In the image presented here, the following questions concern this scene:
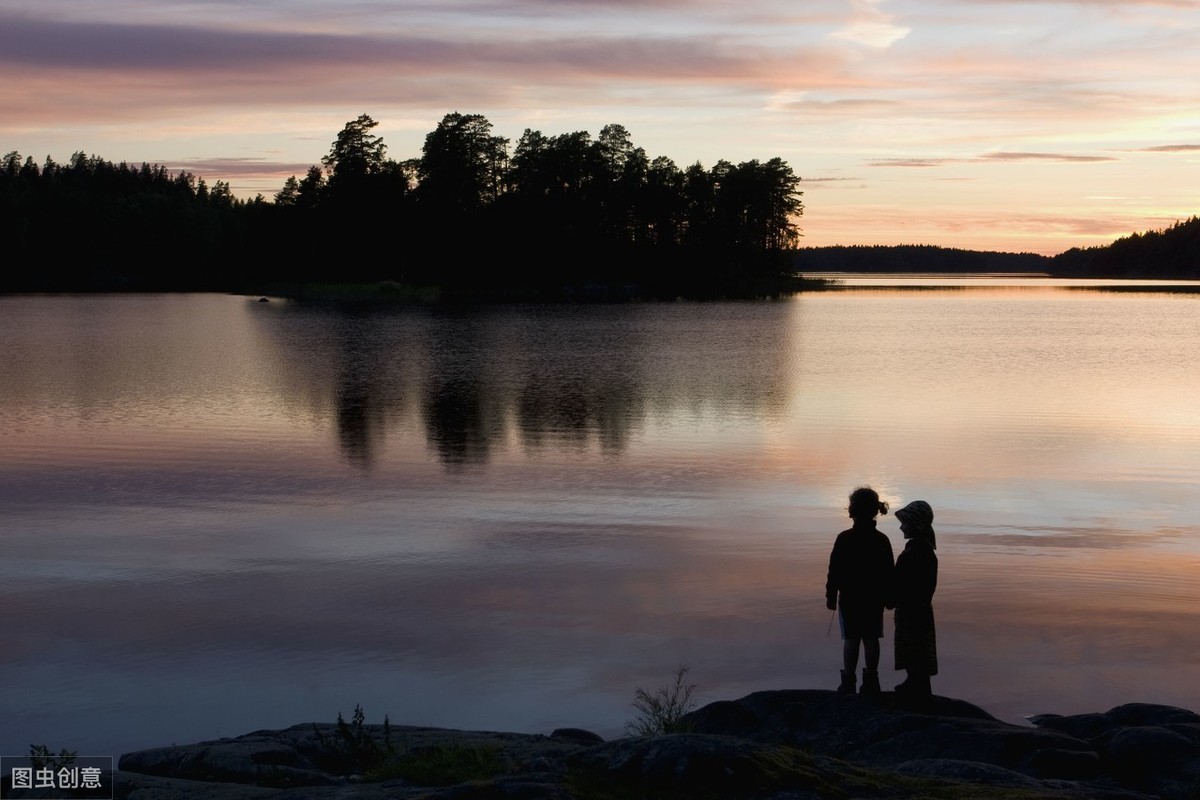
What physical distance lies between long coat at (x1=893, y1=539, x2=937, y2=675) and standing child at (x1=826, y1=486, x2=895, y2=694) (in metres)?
0.17

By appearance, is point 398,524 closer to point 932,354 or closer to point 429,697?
point 429,697

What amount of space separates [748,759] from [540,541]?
9130 millimetres

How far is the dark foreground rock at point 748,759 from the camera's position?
6836 millimetres

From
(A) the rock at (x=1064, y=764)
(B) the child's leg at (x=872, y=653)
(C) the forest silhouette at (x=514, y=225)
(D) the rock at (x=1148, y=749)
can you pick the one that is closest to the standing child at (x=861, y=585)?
(B) the child's leg at (x=872, y=653)

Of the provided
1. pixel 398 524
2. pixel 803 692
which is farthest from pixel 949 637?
pixel 398 524

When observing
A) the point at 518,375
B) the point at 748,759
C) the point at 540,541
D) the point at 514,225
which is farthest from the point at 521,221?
the point at 748,759

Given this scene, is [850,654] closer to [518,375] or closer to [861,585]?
[861,585]

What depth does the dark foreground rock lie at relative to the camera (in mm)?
6836

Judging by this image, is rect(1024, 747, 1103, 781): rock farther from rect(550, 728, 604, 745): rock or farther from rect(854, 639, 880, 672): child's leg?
rect(550, 728, 604, 745): rock

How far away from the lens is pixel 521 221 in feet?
438

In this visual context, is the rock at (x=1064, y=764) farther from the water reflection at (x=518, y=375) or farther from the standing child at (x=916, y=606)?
the water reflection at (x=518, y=375)

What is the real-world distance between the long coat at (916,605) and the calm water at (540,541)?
1107mm

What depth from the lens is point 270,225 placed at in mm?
146875

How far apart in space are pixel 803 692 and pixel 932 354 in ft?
144
